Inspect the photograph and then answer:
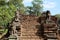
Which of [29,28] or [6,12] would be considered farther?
[6,12]

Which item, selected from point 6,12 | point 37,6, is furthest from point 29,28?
point 37,6

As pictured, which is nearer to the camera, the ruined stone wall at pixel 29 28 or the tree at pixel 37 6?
the ruined stone wall at pixel 29 28

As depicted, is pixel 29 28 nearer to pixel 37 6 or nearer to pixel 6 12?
pixel 6 12

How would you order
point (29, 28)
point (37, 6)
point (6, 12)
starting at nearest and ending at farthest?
point (29, 28) < point (6, 12) < point (37, 6)

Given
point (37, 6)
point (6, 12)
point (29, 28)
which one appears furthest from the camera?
point (37, 6)

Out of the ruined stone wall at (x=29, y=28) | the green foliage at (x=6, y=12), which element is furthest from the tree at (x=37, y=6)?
the ruined stone wall at (x=29, y=28)

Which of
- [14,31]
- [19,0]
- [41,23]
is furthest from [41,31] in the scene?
[19,0]

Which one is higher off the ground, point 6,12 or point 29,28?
point 6,12

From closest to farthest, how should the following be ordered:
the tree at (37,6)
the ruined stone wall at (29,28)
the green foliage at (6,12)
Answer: the ruined stone wall at (29,28)
the green foliage at (6,12)
the tree at (37,6)

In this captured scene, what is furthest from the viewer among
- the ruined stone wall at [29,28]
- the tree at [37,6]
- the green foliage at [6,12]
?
the tree at [37,6]

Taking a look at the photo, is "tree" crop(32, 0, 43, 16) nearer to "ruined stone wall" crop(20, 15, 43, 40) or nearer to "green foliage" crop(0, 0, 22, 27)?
"green foliage" crop(0, 0, 22, 27)

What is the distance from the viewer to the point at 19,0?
116ft

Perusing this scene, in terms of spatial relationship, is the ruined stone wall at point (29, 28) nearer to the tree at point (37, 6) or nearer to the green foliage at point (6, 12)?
the green foliage at point (6, 12)

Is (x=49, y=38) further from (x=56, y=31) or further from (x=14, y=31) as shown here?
(x=14, y=31)
